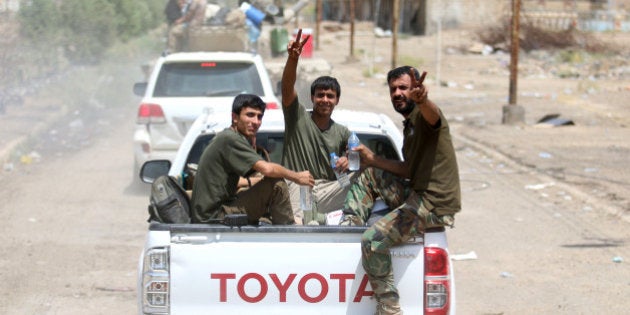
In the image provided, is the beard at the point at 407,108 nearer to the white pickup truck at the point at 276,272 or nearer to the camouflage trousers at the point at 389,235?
the camouflage trousers at the point at 389,235

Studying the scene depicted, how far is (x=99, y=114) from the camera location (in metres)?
21.2

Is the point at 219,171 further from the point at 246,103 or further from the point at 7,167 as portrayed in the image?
the point at 7,167

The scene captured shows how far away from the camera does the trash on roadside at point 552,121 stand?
1875 centimetres

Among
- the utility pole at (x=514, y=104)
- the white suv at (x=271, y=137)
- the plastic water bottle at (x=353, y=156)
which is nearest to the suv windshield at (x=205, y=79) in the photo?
the white suv at (x=271, y=137)

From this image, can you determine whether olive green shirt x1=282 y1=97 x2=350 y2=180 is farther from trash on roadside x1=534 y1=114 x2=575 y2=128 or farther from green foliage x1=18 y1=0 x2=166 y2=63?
green foliage x1=18 y1=0 x2=166 y2=63

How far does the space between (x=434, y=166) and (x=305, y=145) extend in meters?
1.32

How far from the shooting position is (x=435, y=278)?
491cm

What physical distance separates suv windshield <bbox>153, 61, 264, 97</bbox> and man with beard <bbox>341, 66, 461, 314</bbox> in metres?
6.87

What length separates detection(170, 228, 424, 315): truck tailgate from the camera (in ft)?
15.9

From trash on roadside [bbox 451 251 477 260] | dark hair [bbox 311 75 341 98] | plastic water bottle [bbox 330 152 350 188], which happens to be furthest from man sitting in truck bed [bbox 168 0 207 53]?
plastic water bottle [bbox 330 152 350 188]

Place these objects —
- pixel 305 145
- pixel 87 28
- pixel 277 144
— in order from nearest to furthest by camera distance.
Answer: pixel 305 145 < pixel 277 144 < pixel 87 28

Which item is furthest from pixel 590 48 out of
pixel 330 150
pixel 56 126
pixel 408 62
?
pixel 330 150

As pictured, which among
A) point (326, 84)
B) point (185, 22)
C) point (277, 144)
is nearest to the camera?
point (326, 84)

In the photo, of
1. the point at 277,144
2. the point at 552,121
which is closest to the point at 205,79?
the point at 277,144
